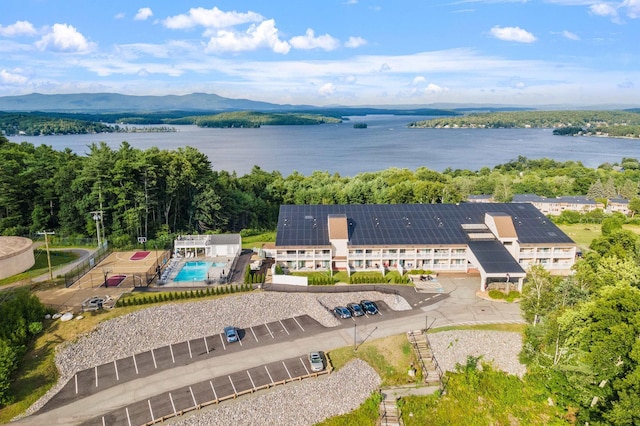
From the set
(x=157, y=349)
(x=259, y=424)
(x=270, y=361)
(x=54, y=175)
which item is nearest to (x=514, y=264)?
(x=270, y=361)

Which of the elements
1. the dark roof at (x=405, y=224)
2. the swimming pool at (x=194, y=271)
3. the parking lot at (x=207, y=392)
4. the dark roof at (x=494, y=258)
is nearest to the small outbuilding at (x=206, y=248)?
the swimming pool at (x=194, y=271)

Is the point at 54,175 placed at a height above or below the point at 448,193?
above

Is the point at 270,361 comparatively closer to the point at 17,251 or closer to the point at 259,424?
the point at 259,424

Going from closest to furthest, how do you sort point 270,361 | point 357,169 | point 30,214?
point 270,361
point 30,214
point 357,169

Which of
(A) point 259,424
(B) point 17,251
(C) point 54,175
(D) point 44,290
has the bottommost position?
(A) point 259,424

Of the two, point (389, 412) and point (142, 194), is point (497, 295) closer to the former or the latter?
point (389, 412)

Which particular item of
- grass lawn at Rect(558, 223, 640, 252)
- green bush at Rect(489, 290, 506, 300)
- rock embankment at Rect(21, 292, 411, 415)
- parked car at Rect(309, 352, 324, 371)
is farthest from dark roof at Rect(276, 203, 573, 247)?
parked car at Rect(309, 352, 324, 371)
